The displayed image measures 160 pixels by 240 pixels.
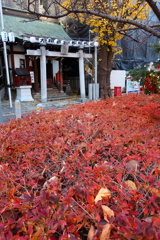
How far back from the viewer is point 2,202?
4.51 feet

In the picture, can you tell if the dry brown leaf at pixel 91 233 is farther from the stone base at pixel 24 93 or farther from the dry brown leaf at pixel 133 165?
the stone base at pixel 24 93

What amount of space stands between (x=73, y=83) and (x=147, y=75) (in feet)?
31.4

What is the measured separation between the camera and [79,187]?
1493 mm

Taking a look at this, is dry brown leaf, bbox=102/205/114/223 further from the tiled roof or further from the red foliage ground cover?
the tiled roof

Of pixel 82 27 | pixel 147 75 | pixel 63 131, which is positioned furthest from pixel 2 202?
pixel 82 27

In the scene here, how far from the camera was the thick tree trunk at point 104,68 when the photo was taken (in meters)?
12.2

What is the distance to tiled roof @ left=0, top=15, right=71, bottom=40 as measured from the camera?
37.3ft

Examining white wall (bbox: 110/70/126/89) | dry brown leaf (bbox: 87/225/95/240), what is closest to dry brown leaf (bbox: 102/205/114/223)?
dry brown leaf (bbox: 87/225/95/240)

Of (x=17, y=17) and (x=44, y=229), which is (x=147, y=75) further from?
(x=17, y=17)

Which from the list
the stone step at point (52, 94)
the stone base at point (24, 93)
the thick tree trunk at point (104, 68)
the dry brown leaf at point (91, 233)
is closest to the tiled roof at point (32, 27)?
the stone base at point (24, 93)

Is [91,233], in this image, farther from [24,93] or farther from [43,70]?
[24,93]

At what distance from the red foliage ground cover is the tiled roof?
9.92 metres

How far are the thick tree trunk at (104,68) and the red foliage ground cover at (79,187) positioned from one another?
1038cm

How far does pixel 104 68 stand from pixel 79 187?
39.1 feet
